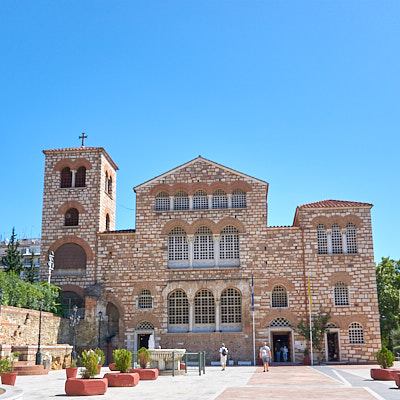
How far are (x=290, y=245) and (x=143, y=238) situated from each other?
34.0 feet

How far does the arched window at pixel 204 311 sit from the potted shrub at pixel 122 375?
18.3 m

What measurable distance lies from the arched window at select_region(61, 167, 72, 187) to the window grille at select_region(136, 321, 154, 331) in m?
11.7

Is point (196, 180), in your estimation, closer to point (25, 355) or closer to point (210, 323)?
point (210, 323)

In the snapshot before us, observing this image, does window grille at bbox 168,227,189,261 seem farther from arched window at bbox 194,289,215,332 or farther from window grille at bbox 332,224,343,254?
window grille at bbox 332,224,343,254

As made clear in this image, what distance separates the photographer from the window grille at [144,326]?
36.9m

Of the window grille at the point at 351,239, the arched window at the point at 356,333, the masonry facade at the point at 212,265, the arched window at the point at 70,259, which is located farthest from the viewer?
the arched window at the point at 70,259

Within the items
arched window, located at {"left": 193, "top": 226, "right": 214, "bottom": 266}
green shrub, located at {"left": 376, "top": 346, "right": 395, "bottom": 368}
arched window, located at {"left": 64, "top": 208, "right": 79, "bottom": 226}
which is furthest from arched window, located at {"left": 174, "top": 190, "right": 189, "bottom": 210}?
green shrub, located at {"left": 376, "top": 346, "right": 395, "bottom": 368}

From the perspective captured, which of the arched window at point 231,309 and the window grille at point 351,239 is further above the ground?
the window grille at point 351,239

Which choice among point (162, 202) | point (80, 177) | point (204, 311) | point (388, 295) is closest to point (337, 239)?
point (204, 311)

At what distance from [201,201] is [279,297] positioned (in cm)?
870

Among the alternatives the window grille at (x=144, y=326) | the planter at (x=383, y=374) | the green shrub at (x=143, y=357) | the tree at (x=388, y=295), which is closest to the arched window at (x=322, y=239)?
Answer: the tree at (x=388, y=295)

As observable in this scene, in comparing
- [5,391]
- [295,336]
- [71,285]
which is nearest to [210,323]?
[295,336]

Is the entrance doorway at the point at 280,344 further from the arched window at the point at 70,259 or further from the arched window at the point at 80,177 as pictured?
the arched window at the point at 80,177

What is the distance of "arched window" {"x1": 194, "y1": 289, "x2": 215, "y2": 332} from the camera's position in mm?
36719
